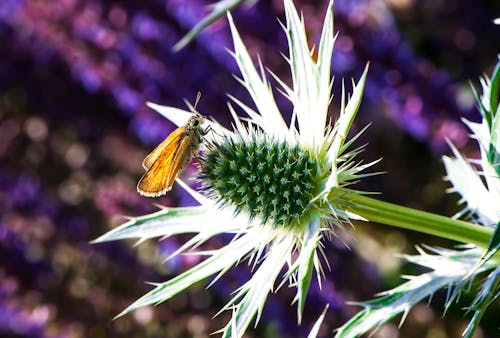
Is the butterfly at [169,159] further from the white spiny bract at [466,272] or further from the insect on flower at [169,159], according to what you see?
the white spiny bract at [466,272]

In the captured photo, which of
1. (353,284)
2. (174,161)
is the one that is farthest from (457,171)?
(353,284)

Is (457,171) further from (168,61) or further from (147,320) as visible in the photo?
(147,320)

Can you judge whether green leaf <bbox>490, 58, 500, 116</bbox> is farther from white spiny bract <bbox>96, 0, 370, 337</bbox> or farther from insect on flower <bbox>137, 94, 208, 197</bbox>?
insect on flower <bbox>137, 94, 208, 197</bbox>

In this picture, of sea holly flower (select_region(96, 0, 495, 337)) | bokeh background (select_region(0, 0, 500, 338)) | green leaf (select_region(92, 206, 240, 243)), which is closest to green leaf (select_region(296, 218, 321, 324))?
sea holly flower (select_region(96, 0, 495, 337))

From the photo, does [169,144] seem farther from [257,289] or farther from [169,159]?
[257,289]

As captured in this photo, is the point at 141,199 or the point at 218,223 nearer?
the point at 218,223

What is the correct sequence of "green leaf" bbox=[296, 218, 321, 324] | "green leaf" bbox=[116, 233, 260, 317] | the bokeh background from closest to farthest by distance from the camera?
"green leaf" bbox=[296, 218, 321, 324]
"green leaf" bbox=[116, 233, 260, 317]
the bokeh background
